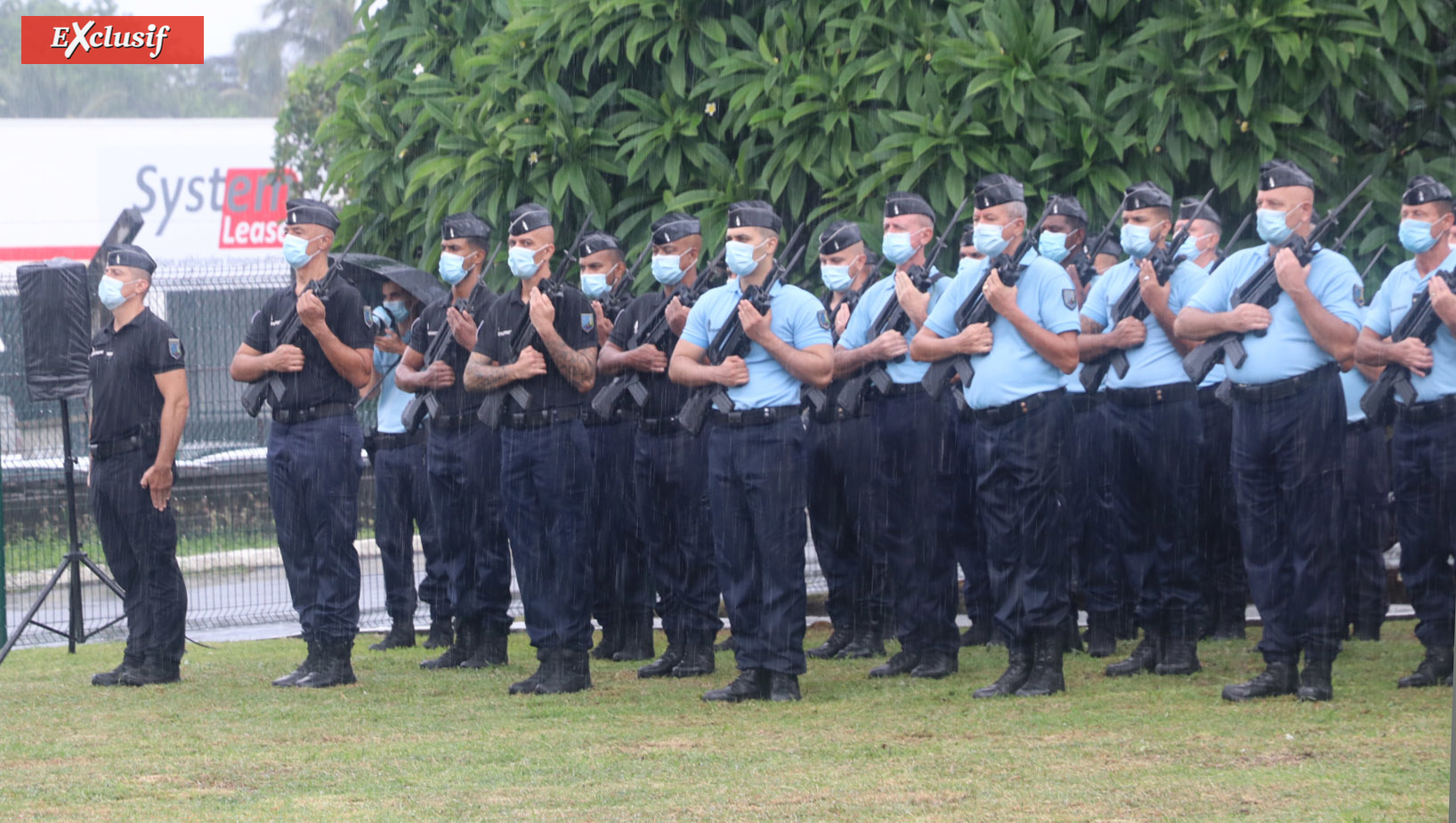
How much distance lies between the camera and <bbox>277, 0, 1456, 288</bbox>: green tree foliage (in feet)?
32.0

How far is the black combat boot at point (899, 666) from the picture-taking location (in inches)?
322

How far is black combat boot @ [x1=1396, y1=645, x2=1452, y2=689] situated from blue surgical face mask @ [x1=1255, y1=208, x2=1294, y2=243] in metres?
1.91

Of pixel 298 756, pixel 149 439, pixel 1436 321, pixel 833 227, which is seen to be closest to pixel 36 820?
pixel 298 756

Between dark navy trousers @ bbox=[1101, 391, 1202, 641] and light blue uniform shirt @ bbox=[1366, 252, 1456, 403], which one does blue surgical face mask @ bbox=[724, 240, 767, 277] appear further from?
light blue uniform shirt @ bbox=[1366, 252, 1456, 403]

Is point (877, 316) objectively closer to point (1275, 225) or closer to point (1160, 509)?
point (1160, 509)

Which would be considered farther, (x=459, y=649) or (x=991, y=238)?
(x=459, y=649)

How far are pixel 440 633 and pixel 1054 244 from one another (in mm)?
4004

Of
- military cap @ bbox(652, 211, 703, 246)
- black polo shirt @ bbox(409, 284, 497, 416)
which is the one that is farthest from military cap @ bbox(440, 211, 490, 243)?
military cap @ bbox(652, 211, 703, 246)

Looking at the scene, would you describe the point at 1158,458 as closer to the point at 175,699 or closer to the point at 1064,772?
the point at 1064,772

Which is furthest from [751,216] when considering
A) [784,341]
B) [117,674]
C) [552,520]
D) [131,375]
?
[117,674]

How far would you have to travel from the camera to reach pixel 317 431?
798 cm

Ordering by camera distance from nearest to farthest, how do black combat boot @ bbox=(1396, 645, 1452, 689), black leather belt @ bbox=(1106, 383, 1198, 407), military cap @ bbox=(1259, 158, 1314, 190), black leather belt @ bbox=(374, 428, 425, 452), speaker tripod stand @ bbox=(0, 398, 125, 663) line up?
military cap @ bbox=(1259, 158, 1314, 190), black combat boot @ bbox=(1396, 645, 1452, 689), black leather belt @ bbox=(1106, 383, 1198, 407), speaker tripod stand @ bbox=(0, 398, 125, 663), black leather belt @ bbox=(374, 428, 425, 452)

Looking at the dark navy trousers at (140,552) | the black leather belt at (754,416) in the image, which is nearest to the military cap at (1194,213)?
the black leather belt at (754,416)

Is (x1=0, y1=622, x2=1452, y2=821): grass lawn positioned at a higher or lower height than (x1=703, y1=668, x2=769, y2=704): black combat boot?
lower
